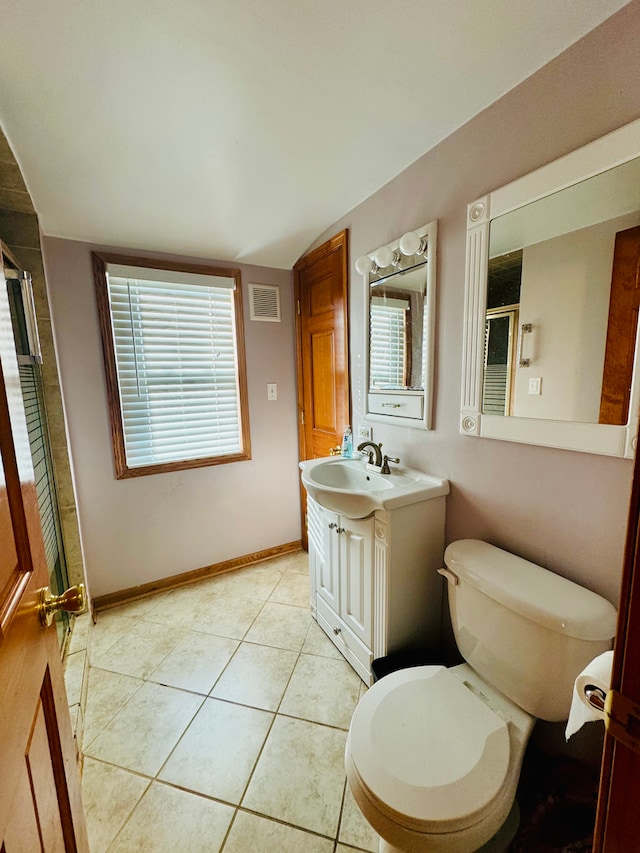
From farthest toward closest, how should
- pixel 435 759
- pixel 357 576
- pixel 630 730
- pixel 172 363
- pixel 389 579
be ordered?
1. pixel 172 363
2. pixel 357 576
3. pixel 389 579
4. pixel 435 759
5. pixel 630 730

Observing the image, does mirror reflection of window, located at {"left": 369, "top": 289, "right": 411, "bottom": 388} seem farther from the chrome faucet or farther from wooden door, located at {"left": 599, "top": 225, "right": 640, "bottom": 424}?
Result: wooden door, located at {"left": 599, "top": 225, "right": 640, "bottom": 424}

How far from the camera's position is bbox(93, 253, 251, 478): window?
1.98 meters

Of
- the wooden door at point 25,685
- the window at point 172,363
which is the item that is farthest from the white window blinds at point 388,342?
the wooden door at point 25,685

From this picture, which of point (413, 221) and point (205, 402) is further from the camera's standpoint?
point (205, 402)

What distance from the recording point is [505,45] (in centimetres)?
93

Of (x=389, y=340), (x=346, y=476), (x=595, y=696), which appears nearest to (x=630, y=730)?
(x=595, y=696)

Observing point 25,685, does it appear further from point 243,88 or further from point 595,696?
point 243,88

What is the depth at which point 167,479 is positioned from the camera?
219 cm

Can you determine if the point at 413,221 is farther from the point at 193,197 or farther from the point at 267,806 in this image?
the point at 267,806

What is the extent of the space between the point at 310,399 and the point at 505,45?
1793mm

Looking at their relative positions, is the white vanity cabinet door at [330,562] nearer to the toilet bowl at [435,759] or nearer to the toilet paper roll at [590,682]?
the toilet bowl at [435,759]

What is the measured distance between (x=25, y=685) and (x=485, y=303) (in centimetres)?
149

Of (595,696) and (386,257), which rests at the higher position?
(386,257)

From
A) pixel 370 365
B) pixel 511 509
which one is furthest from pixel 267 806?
pixel 370 365
